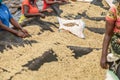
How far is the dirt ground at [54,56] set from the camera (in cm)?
506

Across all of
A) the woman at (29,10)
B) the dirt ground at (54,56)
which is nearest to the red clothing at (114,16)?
the dirt ground at (54,56)

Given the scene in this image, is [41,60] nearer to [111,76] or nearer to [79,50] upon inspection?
[79,50]

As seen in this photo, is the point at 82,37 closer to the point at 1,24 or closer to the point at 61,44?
the point at 61,44

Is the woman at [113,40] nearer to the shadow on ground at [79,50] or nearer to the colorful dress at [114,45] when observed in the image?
the colorful dress at [114,45]

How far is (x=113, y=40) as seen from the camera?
163 inches

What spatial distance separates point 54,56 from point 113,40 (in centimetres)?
180

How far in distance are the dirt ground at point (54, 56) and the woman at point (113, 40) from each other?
95 cm

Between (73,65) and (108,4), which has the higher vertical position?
(73,65)

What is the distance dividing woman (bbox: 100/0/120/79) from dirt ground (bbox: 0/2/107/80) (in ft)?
3.12

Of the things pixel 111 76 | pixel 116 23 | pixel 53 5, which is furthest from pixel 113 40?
pixel 53 5

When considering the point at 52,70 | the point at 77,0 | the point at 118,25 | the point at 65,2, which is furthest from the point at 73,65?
the point at 77,0

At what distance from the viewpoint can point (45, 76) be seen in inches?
198

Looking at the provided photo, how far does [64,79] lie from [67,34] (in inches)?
89.1

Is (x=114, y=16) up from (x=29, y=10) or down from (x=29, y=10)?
up
